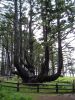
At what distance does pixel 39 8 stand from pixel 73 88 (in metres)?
12.8

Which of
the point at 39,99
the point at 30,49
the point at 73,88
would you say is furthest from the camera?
the point at 30,49

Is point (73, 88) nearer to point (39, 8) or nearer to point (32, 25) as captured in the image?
point (39, 8)

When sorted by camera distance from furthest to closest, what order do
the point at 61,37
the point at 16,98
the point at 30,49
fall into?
1. the point at 30,49
2. the point at 61,37
3. the point at 16,98

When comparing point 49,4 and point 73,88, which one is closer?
point 73,88

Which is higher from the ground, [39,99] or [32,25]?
[32,25]

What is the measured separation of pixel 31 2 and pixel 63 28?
9.38 m

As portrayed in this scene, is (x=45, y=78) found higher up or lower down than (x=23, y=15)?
lower down

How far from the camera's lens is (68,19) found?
31.9 metres

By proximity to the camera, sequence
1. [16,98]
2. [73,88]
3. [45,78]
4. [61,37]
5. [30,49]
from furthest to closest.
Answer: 1. [30,49]
2. [61,37]
3. [45,78]
4. [73,88]
5. [16,98]

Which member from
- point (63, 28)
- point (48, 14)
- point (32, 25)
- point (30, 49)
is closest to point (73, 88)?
point (63, 28)

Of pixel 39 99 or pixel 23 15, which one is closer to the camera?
pixel 39 99

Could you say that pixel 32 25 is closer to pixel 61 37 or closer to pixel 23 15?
pixel 23 15

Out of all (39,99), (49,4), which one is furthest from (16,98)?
(49,4)

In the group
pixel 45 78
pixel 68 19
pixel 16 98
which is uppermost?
pixel 68 19
